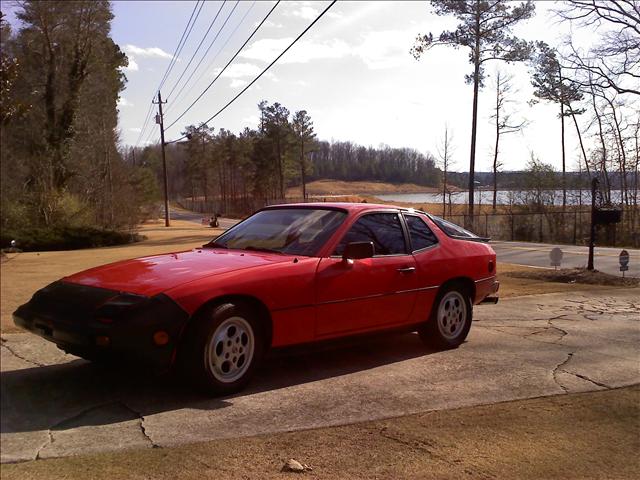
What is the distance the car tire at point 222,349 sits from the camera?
4.06 metres

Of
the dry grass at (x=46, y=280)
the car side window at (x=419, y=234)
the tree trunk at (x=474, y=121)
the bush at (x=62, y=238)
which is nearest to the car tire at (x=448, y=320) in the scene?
the car side window at (x=419, y=234)

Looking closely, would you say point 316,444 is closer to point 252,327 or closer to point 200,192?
point 252,327

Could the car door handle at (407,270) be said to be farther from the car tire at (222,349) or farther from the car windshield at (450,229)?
the car tire at (222,349)

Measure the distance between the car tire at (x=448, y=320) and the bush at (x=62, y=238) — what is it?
1451 cm

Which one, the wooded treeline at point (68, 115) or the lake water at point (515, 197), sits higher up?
the wooded treeline at point (68, 115)

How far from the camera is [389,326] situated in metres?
5.36

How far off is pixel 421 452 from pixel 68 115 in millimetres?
32708

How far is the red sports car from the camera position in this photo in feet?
13.0

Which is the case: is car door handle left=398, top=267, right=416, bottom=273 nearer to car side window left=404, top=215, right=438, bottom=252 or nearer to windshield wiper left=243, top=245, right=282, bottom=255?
car side window left=404, top=215, right=438, bottom=252

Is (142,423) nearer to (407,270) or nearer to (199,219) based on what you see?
(407,270)

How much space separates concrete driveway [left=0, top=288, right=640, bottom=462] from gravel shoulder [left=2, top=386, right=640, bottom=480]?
0.16m

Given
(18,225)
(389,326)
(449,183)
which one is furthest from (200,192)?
(389,326)

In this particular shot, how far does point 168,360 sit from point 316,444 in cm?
113

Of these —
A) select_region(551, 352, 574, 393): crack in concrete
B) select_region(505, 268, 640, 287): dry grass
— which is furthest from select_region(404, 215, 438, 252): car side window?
select_region(505, 268, 640, 287): dry grass
